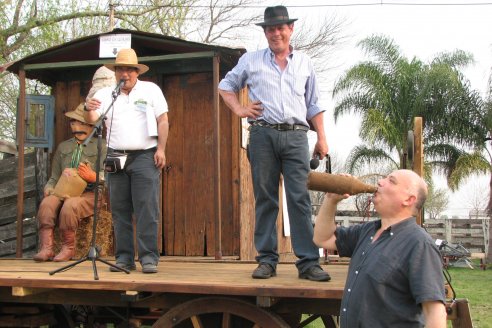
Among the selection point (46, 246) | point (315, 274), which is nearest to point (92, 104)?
point (46, 246)

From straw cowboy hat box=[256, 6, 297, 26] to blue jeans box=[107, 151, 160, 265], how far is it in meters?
1.54

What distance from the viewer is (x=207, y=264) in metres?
5.97

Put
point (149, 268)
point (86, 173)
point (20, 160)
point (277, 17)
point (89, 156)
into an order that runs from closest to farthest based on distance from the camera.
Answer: point (277, 17) < point (149, 268) < point (86, 173) < point (89, 156) < point (20, 160)

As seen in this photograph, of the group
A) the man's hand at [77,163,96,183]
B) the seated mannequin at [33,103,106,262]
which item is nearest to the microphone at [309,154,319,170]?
the seated mannequin at [33,103,106,262]

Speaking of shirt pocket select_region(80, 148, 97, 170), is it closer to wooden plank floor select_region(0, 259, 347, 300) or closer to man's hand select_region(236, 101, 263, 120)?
wooden plank floor select_region(0, 259, 347, 300)

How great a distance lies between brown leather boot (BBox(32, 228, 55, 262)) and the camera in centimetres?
636

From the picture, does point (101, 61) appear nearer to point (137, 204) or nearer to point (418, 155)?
point (137, 204)

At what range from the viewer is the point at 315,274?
451 centimetres

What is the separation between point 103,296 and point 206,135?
10.4 feet

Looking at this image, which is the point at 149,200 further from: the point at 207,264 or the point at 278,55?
the point at 278,55

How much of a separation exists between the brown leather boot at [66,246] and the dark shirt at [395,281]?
392cm

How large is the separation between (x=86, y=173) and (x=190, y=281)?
8.10 ft

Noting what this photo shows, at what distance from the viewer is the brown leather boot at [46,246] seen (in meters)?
6.36

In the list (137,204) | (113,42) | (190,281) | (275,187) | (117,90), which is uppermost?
(113,42)
